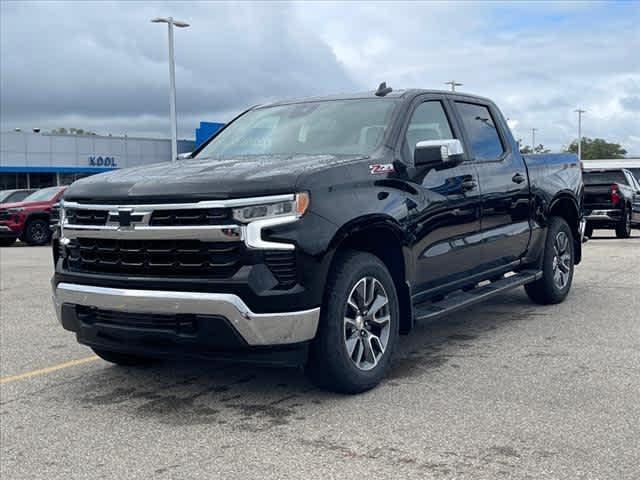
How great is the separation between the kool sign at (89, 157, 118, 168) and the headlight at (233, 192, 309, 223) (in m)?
45.6

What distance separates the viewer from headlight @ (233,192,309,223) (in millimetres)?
4223

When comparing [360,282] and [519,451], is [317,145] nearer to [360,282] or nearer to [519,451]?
[360,282]

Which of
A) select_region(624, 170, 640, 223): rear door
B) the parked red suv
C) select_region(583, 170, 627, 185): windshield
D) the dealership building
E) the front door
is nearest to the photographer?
the front door

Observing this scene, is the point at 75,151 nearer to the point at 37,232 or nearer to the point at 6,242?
the point at 6,242

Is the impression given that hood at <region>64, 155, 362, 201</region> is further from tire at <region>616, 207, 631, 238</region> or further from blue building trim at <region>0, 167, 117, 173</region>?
blue building trim at <region>0, 167, 117, 173</region>

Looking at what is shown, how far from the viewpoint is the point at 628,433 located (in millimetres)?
3934

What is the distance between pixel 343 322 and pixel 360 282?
0.29m

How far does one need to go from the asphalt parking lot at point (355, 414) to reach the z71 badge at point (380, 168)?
1347 millimetres

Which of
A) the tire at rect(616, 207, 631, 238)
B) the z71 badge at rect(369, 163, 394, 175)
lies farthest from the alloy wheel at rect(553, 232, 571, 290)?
the tire at rect(616, 207, 631, 238)

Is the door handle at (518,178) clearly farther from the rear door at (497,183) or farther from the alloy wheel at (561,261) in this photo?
the alloy wheel at (561,261)

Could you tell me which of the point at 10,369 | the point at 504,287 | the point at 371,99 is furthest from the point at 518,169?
the point at 10,369

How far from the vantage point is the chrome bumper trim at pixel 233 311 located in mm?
4172

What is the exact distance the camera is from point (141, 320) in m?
4.47

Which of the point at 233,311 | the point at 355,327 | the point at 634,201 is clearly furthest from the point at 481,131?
the point at 634,201
